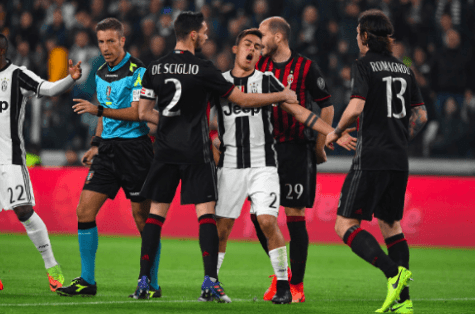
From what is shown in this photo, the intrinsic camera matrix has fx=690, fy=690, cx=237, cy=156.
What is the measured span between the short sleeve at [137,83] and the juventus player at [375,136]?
1703mm

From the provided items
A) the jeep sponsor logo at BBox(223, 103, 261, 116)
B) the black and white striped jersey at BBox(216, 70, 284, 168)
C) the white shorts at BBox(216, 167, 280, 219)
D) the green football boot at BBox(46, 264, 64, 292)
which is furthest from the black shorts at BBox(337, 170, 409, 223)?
the green football boot at BBox(46, 264, 64, 292)

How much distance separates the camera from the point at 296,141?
20.0 ft

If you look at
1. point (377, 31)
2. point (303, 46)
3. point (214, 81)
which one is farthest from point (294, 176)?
point (303, 46)

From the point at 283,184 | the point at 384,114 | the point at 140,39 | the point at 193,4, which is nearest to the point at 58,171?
the point at 140,39

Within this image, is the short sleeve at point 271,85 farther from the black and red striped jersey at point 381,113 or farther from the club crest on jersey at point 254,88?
the black and red striped jersey at point 381,113

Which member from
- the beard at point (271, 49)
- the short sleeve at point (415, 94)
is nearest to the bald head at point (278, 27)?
the beard at point (271, 49)

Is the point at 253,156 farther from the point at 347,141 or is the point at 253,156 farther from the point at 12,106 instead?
the point at 12,106

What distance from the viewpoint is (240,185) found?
218 inches

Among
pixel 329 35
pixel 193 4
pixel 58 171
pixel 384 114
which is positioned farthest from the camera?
pixel 193 4

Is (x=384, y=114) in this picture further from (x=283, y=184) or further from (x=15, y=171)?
(x=15, y=171)

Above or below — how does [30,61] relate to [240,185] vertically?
above

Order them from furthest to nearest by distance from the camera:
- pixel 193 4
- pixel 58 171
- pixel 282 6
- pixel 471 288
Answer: pixel 193 4
pixel 282 6
pixel 58 171
pixel 471 288

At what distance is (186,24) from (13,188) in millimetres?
2105

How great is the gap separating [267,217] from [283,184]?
657 millimetres
